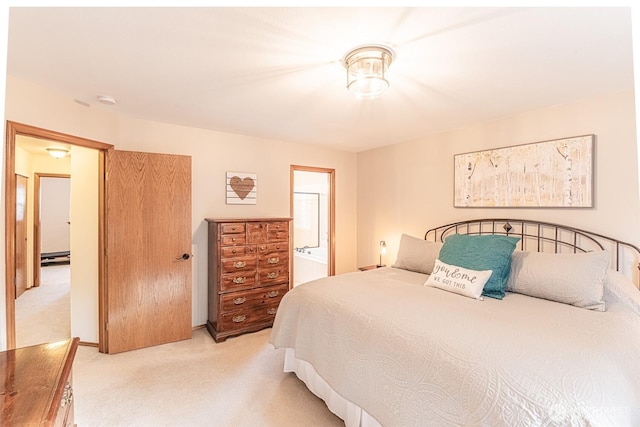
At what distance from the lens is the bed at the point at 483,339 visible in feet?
3.80

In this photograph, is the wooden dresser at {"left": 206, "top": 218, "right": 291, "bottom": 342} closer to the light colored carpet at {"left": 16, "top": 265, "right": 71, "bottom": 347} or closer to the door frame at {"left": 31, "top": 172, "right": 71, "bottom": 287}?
the light colored carpet at {"left": 16, "top": 265, "right": 71, "bottom": 347}

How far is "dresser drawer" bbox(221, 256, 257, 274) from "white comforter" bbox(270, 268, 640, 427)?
1186 millimetres

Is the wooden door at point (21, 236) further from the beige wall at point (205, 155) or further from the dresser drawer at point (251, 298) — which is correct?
the dresser drawer at point (251, 298)

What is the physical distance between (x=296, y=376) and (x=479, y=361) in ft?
5.42

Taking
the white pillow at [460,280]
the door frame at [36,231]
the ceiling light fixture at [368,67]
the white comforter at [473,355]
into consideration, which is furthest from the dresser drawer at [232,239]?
the door frame at [36,231]

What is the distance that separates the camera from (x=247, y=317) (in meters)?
3.32

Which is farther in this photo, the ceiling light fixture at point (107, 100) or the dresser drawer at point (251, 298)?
the dresser drawer at point (251, 298)

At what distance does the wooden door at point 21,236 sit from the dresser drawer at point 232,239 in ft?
12.8

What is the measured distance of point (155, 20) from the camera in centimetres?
144

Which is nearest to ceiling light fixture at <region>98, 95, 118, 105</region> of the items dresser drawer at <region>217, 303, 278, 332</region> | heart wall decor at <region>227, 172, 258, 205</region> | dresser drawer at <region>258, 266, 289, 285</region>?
heart wall decor at <region>227, 172, 258, 205</region>

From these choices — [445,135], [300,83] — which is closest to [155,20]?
[300,83]

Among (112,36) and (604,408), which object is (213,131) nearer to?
(112,36)

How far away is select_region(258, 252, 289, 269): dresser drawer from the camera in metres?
3.42

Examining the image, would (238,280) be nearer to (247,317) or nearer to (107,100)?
(247,317)
